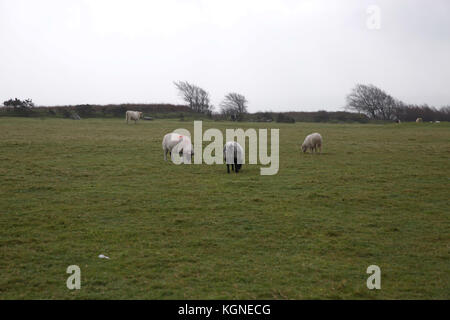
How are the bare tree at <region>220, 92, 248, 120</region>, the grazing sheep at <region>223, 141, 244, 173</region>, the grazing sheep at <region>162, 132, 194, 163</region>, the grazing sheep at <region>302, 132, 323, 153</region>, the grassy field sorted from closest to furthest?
the grassy field, the grazing sheep at <region>223, 141, 244, 173</region>, the grazing sheep at <region>162, 132, 194, 163</region>, the grazing sheep at <region>302, 132, 323, 153</region>, the bare tree at <region>220, 92, 248, 120</region>

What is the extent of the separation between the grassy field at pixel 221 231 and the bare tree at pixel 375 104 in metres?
76.9

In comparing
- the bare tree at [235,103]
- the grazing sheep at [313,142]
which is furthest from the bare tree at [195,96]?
the grazing sheep at [313,142]

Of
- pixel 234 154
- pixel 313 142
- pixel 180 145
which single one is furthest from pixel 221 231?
pixel 313 142

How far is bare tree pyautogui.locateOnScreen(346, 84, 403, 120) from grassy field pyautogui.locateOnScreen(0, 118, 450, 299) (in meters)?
76.9

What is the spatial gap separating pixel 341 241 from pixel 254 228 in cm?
189

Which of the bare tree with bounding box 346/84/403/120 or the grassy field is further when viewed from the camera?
the bare tree with bounding box 346/84/403/120

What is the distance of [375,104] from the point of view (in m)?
87.6

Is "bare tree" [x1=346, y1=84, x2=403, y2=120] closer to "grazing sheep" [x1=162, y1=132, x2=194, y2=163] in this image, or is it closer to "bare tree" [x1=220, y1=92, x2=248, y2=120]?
"bare tree" [x1=220, y1=92, x2=248, y2=120]

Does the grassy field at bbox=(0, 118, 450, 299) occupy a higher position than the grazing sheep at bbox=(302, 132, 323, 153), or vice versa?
the grazing sheep at bbox=(302, 132, 323, 153)

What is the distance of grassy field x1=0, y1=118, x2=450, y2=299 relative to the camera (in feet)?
18.7

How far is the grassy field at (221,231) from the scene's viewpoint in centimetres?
570

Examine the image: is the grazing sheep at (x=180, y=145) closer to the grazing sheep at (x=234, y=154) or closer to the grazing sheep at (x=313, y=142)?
the grazing sheep at (x=234, y=154)

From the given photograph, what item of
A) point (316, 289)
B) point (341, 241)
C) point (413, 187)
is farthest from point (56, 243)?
point (413, 187)

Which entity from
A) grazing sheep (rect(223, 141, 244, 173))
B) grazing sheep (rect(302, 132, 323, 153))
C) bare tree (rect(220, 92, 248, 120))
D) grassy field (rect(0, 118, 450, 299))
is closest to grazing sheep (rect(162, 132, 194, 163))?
grassy field (rect(0, 118, 450, 299))
